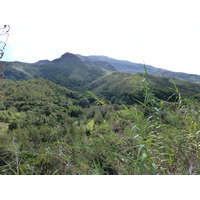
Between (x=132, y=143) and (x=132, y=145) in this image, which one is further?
(x=132, y=145)

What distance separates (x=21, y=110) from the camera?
1909 inches

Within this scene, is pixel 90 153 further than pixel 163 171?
Yes

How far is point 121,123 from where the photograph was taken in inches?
58.1

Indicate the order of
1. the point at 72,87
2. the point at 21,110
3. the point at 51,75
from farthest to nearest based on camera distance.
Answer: the point at 51,75, the point at 72,87, the point at 21,110
